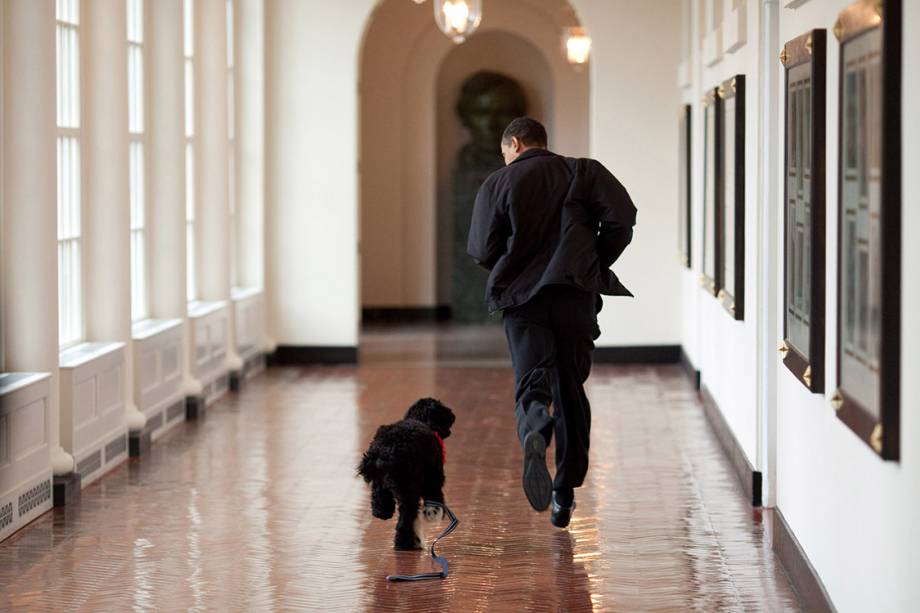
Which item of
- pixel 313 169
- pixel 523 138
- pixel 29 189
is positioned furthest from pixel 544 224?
pixel 313 169

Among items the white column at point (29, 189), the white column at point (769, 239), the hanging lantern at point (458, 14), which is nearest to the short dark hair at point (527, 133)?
the white column at point (769, 239)

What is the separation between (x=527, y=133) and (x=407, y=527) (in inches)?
71.8

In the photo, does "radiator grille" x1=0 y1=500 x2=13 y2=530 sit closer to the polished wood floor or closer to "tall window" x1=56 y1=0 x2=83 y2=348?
the polished wood floor

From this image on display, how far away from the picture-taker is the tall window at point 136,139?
366 inches

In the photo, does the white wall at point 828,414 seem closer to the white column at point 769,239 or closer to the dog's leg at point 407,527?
the white column at point 769,239

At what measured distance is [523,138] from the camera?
6215mm

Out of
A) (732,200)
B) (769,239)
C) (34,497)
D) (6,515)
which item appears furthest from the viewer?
(732,200)

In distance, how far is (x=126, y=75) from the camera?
27.6 feet

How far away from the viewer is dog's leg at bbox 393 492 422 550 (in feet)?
19.3

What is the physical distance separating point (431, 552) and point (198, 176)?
580 centimetres

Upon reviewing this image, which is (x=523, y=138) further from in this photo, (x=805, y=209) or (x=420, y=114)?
(x=420, y=114)

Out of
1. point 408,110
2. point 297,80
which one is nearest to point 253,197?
point 297,80

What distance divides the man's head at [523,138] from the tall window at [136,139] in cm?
382

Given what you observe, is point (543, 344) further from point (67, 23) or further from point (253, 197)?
point (253, 197)
